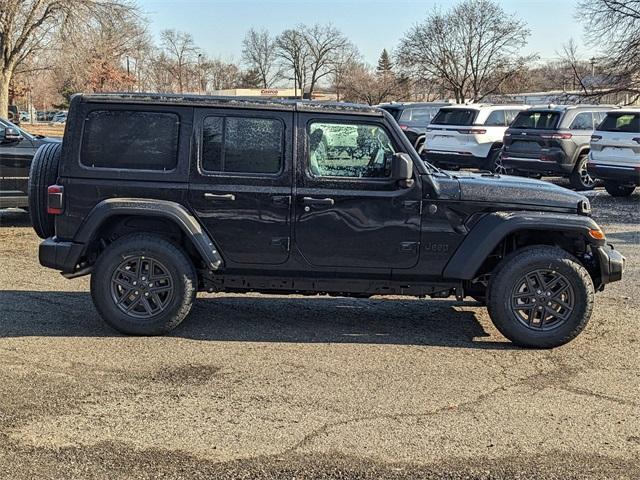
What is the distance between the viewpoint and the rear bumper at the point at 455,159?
1794 cm

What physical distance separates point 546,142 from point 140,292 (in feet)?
39.4

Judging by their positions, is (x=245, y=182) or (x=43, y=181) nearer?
(x=245, y=182)

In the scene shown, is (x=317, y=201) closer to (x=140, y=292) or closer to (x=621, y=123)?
(x=140, y=292)

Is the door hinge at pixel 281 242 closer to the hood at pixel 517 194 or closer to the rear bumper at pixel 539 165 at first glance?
the hood at pixel 517 194

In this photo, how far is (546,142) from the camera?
1570cm

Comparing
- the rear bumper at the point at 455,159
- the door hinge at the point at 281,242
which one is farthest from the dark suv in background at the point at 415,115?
the door hinge at the point at 281,242

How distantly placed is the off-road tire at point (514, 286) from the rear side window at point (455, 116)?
508 inches

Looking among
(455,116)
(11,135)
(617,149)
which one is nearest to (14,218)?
(11,135)

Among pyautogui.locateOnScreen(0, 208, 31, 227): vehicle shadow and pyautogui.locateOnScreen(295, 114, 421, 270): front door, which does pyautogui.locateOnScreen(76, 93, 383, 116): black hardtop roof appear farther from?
pyautogui.locateOnScreen(0, 208, 31, 227): vehicle shadow

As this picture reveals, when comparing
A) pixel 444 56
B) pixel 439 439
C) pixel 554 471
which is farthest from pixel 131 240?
pixel 444 56

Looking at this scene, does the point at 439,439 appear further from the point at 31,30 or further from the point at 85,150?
the point at 31,30

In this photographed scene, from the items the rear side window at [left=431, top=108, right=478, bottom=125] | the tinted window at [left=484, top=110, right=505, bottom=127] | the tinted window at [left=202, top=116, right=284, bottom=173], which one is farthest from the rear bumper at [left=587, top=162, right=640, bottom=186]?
the tinted window at [left=202, top=116, right=284, bottom=173]

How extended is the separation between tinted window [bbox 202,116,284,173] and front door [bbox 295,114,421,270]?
0.66 feet

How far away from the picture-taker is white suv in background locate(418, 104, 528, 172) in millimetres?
17938
